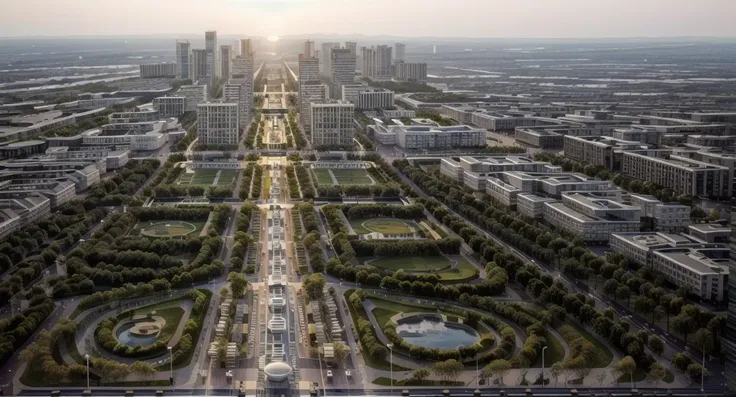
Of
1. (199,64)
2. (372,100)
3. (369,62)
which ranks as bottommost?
(372,100)

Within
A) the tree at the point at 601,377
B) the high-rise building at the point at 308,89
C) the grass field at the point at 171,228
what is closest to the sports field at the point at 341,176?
the grass field at the point at 171,228

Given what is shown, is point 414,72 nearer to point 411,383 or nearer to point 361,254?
point 361,254

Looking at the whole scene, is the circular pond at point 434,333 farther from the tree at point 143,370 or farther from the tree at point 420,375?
the tree at point 143,370

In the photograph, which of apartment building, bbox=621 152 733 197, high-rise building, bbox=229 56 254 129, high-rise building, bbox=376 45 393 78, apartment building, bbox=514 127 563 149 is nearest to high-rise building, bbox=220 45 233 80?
high-rise building, bbox=376 45 393 78

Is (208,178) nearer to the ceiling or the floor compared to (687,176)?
nearer to the floor

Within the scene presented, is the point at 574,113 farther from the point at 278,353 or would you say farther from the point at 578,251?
the point at 278,353


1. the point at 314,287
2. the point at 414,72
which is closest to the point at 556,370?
the point at 314,287

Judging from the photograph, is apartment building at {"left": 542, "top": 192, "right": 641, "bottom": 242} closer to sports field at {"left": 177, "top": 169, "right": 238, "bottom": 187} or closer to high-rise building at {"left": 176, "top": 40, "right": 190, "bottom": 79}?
sports field at {"left": 177, "top": 169, "right": 238, "bottom": 187}
